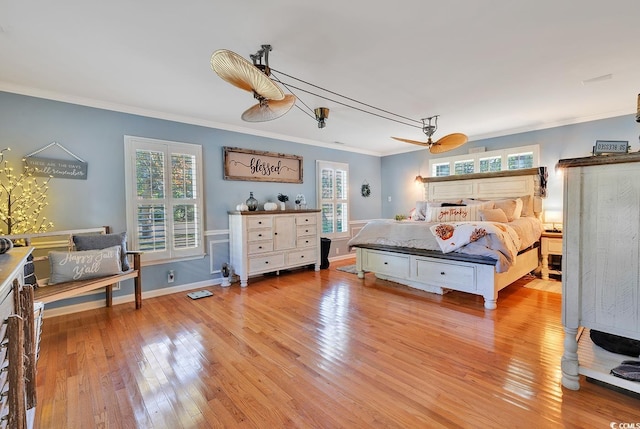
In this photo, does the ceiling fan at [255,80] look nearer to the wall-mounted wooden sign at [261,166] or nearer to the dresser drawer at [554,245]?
the wall-mounted wooden sign at [261,166]

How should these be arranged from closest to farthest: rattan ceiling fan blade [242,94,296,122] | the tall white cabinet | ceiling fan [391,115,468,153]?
the tall white cabinet → rattan ceiling fan blade [242,94,296,122] → ceiling fan [391,115,468,153]

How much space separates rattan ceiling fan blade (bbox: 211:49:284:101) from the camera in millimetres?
1669

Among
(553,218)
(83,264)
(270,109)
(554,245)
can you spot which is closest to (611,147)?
(270,109)

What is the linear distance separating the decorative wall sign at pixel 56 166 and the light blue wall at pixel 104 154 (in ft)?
0.15

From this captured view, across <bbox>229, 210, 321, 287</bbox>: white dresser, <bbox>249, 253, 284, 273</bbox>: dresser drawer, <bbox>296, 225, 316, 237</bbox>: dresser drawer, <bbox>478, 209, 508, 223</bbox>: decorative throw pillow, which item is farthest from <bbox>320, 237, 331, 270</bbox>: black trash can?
<bbox>478, 209, 508, 223</bbox>: decorative throw pillow

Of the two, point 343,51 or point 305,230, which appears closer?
point 343,51

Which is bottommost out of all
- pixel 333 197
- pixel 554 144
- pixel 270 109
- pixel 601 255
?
pixel 601 255

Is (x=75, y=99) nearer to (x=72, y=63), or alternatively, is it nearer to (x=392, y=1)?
(x=72, y=63)

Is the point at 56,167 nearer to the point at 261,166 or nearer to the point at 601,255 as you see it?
the point at 261,166

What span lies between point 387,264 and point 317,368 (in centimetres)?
241

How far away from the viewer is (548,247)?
14.4ft

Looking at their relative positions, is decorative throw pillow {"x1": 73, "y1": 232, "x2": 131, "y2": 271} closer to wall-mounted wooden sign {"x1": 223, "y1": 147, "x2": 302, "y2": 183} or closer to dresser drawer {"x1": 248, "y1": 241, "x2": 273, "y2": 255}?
dresser drawer {"x1": 248, "y1": 241, "x2": 273, "y2": 255}

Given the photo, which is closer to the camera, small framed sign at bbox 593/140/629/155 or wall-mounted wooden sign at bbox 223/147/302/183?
small framed sign at bbox 593/140/629/155

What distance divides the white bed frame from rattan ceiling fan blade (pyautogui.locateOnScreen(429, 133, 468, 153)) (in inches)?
60.0
